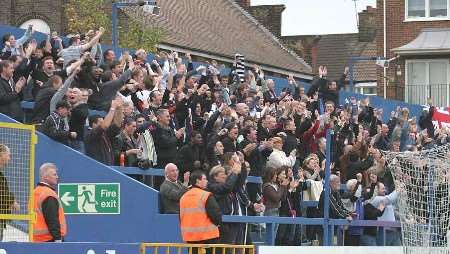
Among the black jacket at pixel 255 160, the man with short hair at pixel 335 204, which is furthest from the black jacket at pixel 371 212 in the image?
the black jacket at pixel 255 160

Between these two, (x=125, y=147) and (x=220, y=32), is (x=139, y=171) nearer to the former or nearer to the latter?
(x=125, y=147)

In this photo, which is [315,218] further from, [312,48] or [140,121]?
[312,48]

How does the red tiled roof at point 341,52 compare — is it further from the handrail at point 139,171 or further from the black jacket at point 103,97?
the handrail at point 139,171

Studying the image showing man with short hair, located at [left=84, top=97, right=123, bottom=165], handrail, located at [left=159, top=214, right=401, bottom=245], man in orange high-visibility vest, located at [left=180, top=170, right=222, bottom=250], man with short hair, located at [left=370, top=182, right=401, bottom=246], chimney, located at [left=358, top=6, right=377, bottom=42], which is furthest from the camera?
chimney, located at [left=358, top=6, right=377, bottom=42]

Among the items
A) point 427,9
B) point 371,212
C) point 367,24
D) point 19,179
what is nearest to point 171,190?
point 19,179

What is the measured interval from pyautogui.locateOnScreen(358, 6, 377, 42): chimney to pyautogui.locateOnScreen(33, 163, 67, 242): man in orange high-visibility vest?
52974 millimetres

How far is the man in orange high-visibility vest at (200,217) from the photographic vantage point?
57.3 ft

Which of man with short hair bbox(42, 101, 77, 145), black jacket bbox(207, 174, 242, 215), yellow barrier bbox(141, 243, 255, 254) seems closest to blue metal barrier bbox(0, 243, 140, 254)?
yellow barrier bbox(141, 243, 255, 254)

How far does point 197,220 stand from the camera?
57.4 ft

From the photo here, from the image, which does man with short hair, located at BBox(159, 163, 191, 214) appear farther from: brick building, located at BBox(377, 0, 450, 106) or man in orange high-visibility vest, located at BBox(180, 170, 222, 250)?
brick building, located at BBox(377, 0, 450, 106)

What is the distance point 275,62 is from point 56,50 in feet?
113

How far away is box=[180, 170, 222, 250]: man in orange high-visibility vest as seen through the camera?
17.5 metres

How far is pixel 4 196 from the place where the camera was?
15.6 meters

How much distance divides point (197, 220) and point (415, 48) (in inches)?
1406
